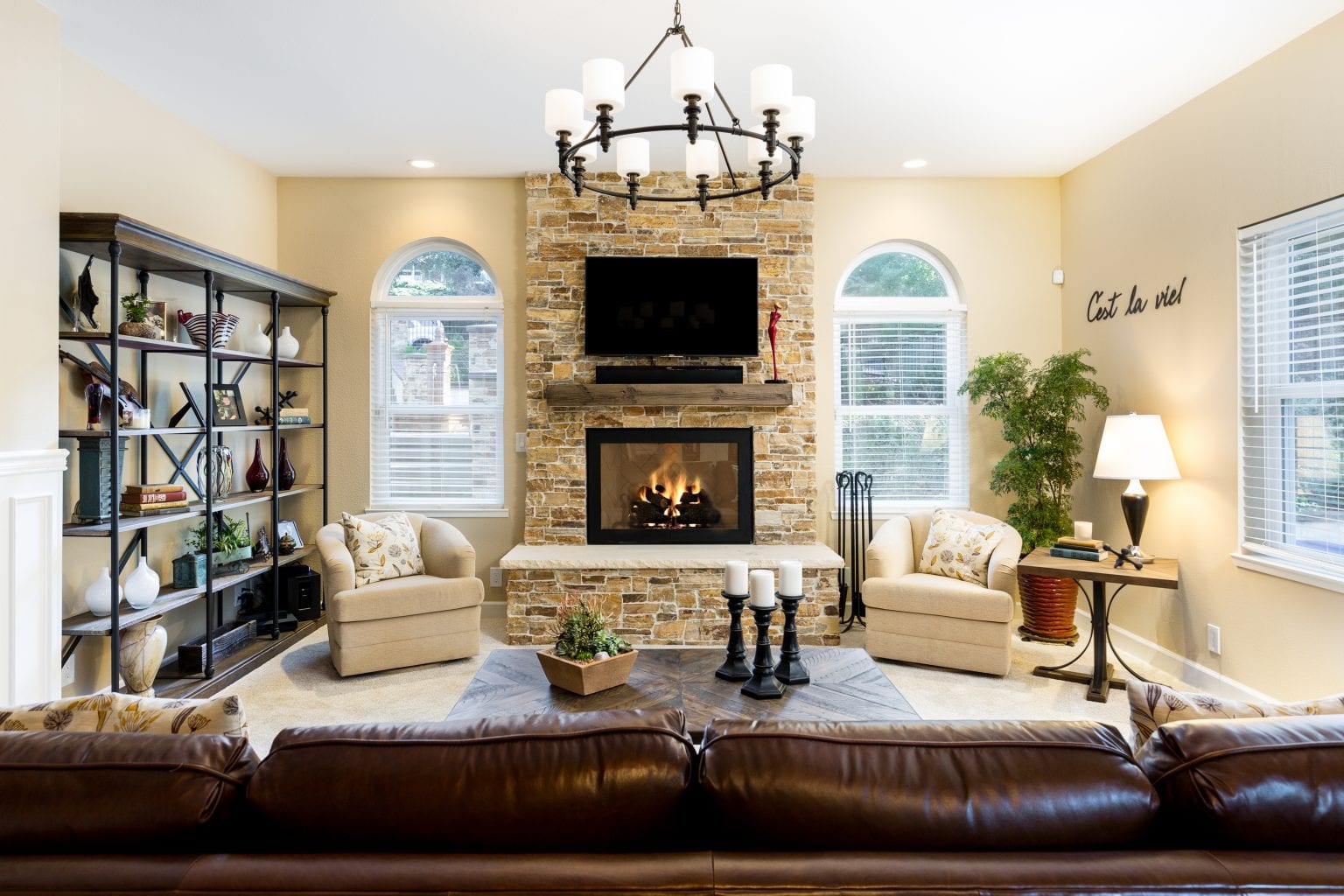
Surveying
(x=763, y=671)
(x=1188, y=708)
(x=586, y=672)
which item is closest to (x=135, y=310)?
(x=586, y=672)

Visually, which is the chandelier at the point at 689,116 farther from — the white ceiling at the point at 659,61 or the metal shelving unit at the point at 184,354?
the metal shelving unit at the point at 184,354

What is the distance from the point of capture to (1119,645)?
4.34 metres

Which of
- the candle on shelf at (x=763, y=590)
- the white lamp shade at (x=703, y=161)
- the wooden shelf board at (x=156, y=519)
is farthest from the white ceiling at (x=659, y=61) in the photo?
the candle on shelf at (x=763, y=590)

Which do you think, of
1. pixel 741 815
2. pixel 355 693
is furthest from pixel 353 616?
pixel 741 815

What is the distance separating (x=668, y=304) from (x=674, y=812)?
408 centimetres

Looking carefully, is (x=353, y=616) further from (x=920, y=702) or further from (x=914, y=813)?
(x=914, y=813)

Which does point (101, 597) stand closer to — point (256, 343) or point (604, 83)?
point (256, 343)

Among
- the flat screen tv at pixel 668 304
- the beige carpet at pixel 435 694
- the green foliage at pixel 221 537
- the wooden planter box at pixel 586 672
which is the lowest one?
the beige carpet at pixel 435 694

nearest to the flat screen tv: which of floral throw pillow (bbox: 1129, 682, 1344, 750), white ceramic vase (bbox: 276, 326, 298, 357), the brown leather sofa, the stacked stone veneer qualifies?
the stacked stone veneer

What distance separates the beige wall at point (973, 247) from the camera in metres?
5.00

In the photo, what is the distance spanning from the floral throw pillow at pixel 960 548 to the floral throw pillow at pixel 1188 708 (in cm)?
283

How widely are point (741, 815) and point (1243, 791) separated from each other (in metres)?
0.63

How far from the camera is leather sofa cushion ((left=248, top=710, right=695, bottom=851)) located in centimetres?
95

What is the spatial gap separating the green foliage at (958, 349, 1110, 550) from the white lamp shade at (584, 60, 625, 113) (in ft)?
10.4
